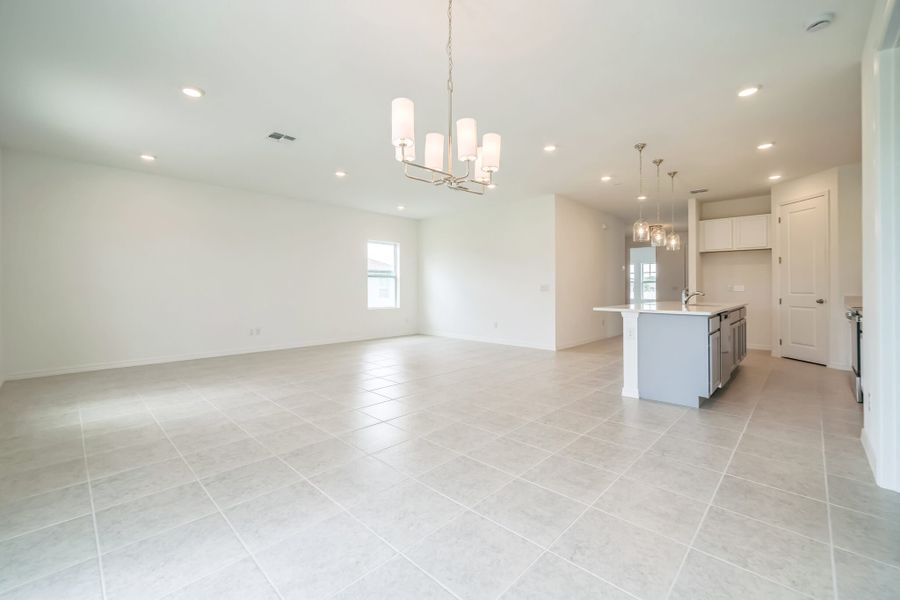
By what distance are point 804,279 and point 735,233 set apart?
1.40 m

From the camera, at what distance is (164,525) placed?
1.83 metres

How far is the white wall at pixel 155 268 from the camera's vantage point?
15.7 ft

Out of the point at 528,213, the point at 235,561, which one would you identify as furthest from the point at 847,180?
the point at 235,561

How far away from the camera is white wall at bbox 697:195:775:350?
6691 mm

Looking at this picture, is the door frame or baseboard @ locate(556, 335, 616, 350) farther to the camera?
baseboard @ locate(556, 335, 616, 350)

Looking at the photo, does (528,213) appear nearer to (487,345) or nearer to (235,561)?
(487,345)

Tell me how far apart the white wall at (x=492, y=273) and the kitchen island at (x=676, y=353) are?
9.61ft

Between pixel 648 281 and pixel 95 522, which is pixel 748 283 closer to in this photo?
pixel 648 281

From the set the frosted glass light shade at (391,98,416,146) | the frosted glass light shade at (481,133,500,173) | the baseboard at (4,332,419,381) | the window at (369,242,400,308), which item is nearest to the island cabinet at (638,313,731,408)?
the frosted glass light shade at (481,133,500,173)

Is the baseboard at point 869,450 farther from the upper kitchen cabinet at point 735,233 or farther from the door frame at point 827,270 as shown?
the upper kitchen cabinet at point 735,233

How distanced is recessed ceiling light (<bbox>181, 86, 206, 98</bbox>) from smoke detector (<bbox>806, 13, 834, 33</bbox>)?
176 inches

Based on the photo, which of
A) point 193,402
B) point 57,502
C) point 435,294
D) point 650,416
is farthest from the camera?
point 435,294

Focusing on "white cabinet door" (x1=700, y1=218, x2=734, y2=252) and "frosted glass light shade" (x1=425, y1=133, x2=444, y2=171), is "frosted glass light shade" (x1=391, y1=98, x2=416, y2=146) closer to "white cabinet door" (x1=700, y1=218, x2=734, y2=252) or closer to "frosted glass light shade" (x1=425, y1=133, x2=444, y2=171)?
"frosted glass light shade" (x1=425, y1=133, x2=444, y2=171)

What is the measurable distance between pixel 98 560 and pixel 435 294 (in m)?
7.56
